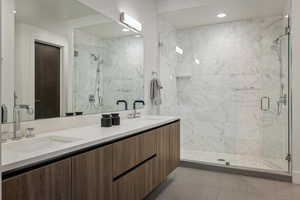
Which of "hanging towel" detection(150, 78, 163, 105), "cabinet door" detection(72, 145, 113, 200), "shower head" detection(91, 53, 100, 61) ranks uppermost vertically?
"shower head" detection(91, 53, 100, 61)

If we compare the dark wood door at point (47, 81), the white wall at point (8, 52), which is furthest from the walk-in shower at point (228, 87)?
the white wall at point (8, 52)

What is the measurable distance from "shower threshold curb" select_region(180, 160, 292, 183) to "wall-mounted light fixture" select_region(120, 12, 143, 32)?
2139 mm

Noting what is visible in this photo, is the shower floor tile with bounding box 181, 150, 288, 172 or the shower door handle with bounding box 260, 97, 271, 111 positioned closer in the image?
the shower floor tile with bounding box 181, 150, 288, 172

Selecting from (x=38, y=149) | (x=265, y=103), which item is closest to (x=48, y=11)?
(x=38, y=149)

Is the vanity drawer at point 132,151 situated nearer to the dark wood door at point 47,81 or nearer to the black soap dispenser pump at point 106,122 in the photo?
the black soap dispenser pump at point 106,122

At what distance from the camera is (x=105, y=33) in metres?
2.40

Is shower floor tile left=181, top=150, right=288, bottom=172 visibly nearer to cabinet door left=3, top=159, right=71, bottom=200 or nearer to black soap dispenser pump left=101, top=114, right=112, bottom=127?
black soap dispenser pump left=101, top=114, right=112, bottom=127

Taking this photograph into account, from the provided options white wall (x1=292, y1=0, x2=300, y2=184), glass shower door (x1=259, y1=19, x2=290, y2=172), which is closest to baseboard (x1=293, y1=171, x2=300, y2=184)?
white wall (x1=292, y1=0, x2=300, y2=184)

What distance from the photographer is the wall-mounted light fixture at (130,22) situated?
2622 millimetres

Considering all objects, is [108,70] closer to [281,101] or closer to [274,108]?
[281,101]

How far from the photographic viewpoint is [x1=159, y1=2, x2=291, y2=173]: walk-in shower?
3.49 m

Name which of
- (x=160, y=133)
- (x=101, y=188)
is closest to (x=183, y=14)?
(x=160, y=133)

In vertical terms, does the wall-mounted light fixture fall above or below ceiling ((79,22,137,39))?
above

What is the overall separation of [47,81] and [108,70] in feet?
2.85
